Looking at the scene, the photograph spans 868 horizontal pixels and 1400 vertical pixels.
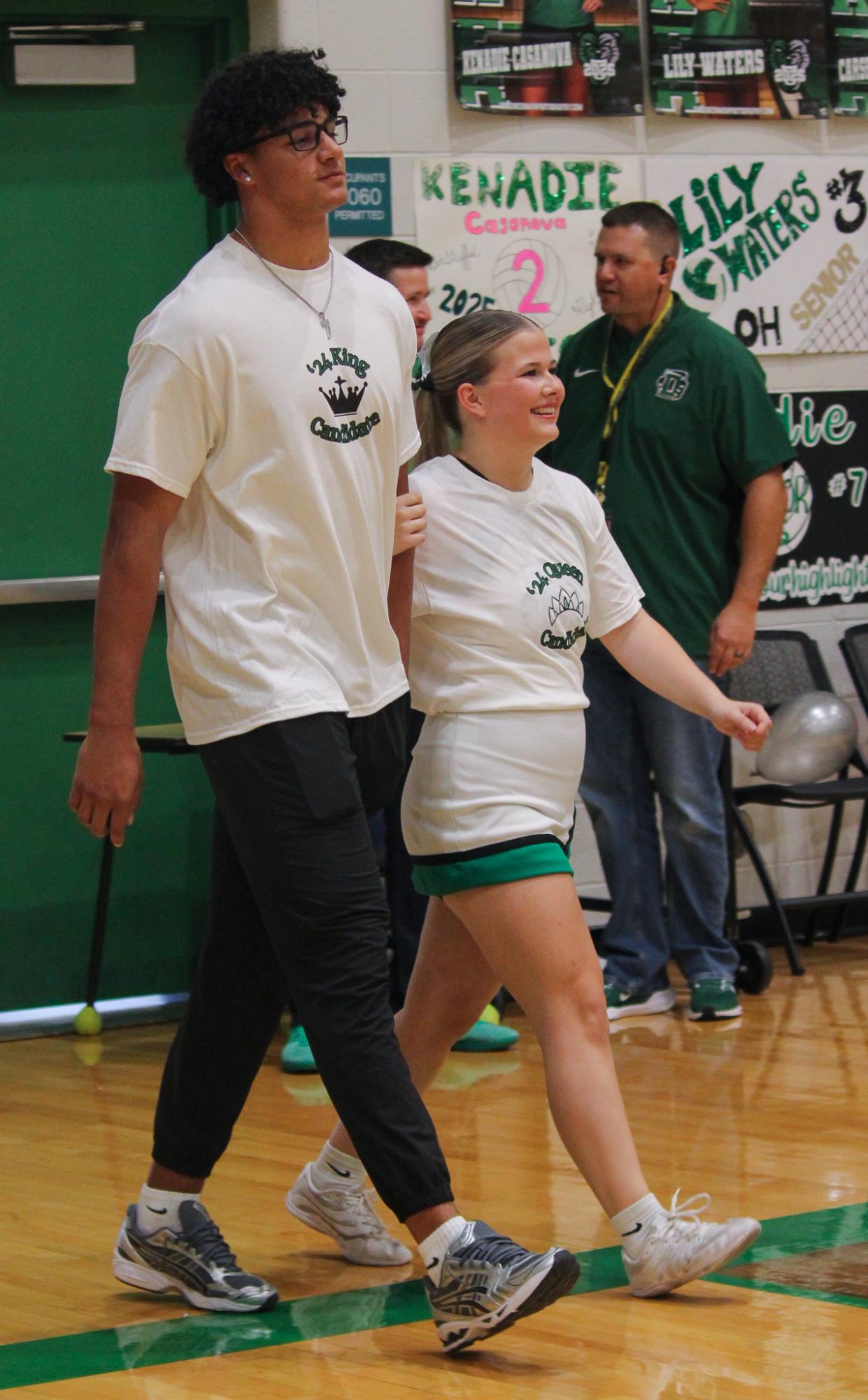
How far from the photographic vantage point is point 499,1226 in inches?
133

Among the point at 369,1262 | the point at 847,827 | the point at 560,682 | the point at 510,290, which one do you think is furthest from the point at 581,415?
the point at 369,1262

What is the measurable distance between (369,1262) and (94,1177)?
0.81 metres

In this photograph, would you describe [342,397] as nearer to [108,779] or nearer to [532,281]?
[108,779]

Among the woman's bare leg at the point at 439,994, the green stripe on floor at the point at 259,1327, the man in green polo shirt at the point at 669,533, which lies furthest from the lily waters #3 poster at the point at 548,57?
the green stripe on floor at the point at 259,1327

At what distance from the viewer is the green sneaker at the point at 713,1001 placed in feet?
17.3

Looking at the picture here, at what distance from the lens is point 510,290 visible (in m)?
5.87

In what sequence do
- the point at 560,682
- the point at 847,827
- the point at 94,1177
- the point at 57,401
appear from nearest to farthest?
the point at 560,682 → the point at 94,1177 → the point at 57,401 → the point at 847,827

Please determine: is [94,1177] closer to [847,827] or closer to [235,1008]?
[235,1008]

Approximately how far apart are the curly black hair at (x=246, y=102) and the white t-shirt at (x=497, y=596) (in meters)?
0.59

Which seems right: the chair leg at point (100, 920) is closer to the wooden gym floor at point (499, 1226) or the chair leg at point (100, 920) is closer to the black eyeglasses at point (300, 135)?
the wooden gym floor at point (499, 1226)

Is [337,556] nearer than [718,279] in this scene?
Yes

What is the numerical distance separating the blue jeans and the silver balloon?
379mm

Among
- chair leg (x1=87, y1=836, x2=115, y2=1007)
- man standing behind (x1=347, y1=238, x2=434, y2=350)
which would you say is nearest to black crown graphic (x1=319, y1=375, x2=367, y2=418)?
man standing behind (x1=347, y1=238, x2=434, y2=350)

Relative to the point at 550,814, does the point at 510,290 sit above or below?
above
